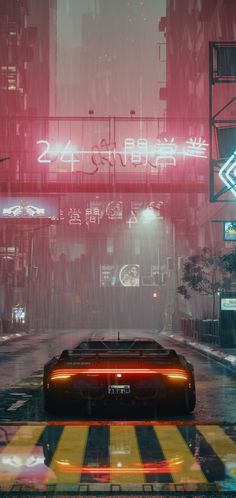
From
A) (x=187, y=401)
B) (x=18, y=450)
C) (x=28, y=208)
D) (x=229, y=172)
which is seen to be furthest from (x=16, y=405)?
(x=28, y=208)

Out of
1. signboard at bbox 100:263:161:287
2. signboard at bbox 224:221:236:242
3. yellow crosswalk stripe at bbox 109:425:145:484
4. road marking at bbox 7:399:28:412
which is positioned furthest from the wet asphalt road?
signboard at bbox 100:263:161:287

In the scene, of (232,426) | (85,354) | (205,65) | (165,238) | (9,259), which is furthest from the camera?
(165,238)

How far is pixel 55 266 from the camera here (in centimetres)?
13788

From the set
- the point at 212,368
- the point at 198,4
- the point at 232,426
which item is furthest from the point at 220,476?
the point at 198,4

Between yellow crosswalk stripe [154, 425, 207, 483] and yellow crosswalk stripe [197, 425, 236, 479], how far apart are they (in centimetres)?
31

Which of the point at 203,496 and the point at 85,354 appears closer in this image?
the point at 203,496

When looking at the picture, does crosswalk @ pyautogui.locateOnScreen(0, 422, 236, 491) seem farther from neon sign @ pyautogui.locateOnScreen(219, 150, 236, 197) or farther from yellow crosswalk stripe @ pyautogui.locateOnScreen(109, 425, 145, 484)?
neon sign @ pyautogui.locateOnScreen(219, 150, 236, 197)

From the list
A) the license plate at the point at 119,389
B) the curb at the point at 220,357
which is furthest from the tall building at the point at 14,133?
the license plate at the point at 119,389

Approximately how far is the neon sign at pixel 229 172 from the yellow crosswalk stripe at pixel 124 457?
21.3 m

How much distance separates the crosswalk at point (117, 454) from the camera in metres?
7.75

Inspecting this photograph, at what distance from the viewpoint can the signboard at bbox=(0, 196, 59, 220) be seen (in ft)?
186

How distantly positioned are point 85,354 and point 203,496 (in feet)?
18.7

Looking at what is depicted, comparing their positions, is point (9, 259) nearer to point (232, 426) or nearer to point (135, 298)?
point (135, 298)

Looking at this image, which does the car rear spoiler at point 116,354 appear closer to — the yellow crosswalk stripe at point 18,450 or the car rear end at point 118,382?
the car rear end at point 118,382
